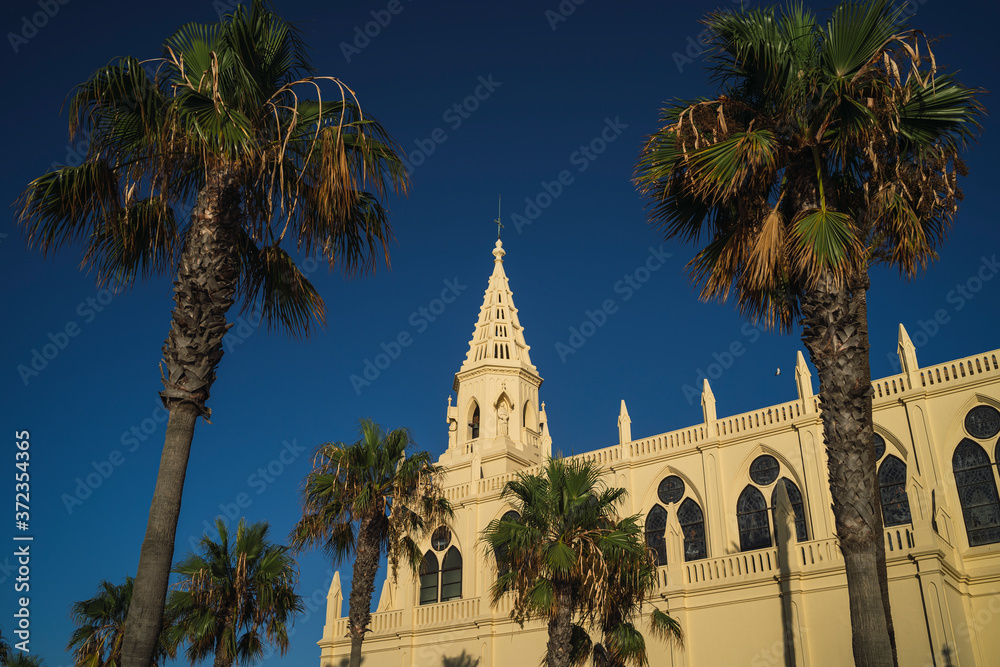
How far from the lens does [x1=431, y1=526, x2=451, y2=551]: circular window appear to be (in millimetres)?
34312

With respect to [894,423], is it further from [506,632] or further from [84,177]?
[84,177]

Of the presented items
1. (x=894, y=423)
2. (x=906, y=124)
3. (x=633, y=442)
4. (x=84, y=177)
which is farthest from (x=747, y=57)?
(x=633, y=442)

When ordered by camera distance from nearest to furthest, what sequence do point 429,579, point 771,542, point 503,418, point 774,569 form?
1. point 774,569
2. point 771,542
3. point 429,579
4. point 503,418

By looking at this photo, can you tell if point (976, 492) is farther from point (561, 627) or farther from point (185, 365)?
point (185, 365)

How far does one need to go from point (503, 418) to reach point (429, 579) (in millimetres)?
9041

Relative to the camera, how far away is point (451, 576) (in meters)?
33.6

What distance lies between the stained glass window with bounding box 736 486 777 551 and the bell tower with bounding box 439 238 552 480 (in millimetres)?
11232

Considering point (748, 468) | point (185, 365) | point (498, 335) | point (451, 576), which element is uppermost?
point (498, 335)

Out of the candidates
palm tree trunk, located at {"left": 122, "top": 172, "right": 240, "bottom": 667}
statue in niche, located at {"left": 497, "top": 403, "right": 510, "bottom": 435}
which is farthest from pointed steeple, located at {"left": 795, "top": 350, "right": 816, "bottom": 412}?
palm tree trunk, located at {"left": 122, "top": 172, "right": 240, "bottom": 667}

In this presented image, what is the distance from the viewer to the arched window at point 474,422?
40844 mm

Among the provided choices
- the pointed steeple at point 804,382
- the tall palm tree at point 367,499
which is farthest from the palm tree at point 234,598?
the pointed steeple at point 804,382

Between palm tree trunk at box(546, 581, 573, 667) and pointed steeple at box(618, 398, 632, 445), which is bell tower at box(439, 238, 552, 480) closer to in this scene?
pointed steeple at box(618, 398, 632, 445)

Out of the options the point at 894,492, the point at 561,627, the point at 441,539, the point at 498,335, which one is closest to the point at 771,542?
the point at 894,492

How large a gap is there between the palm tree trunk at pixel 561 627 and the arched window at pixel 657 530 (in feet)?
43.5
